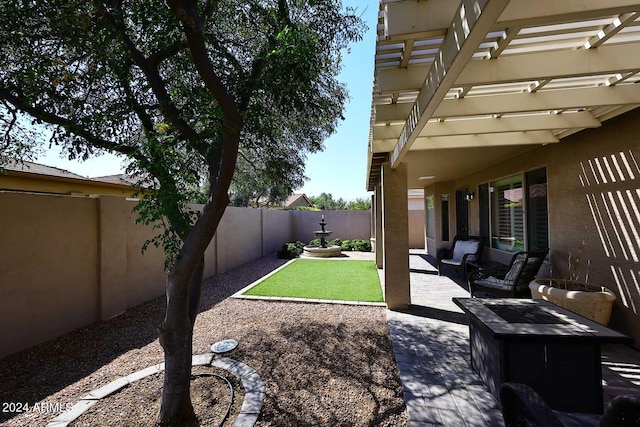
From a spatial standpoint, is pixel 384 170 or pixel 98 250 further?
pixel 384 170

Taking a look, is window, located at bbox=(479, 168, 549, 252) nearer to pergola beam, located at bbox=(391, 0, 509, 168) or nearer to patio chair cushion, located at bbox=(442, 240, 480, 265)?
patio chair cushion, located at bbox=(442, 240, 480, 265)

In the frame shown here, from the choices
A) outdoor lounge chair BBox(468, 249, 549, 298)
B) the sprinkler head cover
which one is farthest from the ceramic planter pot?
the sprinkler head cover

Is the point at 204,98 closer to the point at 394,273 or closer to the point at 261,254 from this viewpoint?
the point at 394,273

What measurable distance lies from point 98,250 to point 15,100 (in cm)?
277

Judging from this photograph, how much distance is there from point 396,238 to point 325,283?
2.78 m

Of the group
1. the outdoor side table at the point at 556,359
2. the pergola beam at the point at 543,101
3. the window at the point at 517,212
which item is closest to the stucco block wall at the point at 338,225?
the window at the point at 517,212

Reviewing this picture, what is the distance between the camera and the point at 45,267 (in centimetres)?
398

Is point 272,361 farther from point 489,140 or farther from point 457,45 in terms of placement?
point 489,140

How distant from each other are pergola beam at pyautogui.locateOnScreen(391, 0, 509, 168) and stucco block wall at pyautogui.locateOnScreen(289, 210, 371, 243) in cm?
1368

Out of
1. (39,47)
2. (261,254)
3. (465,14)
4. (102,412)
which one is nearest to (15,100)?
(39,47)

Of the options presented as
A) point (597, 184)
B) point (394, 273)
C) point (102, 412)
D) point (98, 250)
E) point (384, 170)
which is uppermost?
point (384, 170)

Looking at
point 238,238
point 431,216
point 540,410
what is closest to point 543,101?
point 540,410

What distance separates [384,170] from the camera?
575cm

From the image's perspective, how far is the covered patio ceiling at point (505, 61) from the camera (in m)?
1.76
